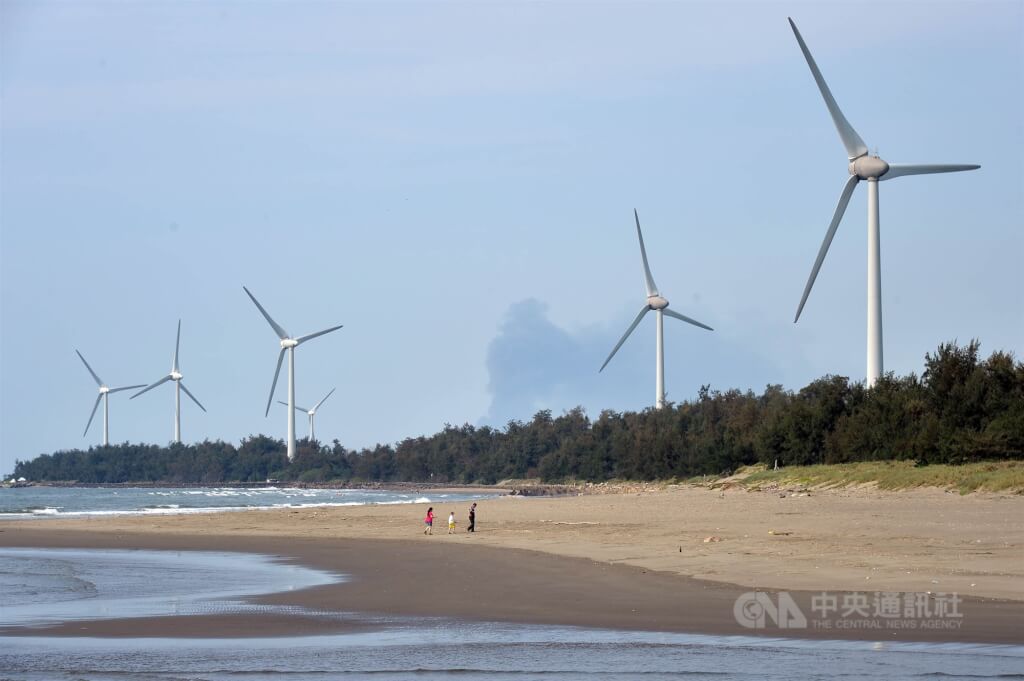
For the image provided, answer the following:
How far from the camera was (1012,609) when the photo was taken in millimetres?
19172

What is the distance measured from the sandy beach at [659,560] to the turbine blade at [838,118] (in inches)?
968

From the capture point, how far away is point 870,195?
7288 centimetres

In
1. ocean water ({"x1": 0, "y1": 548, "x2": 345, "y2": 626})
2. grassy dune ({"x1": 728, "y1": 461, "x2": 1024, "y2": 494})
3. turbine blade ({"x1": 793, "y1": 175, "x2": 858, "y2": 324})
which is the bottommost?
ocean water ({"x1": 0, "y1": 548, "x2": 345, "y2": 626})

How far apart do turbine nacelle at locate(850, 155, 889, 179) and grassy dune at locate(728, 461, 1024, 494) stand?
1810 centimetres

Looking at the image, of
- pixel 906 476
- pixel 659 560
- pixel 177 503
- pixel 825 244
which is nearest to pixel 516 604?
pixel 659 560

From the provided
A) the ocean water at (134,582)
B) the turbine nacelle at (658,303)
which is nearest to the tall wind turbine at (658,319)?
the turbine nacelle at (658,303)

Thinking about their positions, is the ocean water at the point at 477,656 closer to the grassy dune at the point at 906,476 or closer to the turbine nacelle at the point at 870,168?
the grassy dune at the point at 906,476

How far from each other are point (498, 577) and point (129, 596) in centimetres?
845

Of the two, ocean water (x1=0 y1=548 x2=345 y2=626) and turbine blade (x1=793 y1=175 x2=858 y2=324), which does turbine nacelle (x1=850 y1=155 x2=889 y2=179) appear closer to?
turbine blade (x1=793 y1=175 x2=858 y2=324)

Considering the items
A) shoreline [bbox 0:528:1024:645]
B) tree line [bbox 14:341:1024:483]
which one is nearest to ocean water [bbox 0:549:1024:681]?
shoreline [bbox 0:528:1024:645]

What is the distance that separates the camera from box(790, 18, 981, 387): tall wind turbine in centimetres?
6819

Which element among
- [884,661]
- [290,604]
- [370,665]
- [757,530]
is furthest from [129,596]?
[757,530]

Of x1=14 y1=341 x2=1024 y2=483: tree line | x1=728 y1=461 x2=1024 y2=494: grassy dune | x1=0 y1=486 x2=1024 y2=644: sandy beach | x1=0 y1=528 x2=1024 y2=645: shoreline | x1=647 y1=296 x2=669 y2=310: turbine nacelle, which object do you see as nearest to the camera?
x1=0 y1=528 x2=1024 y2=645: shoreline

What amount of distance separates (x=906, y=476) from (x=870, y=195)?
948 inches
